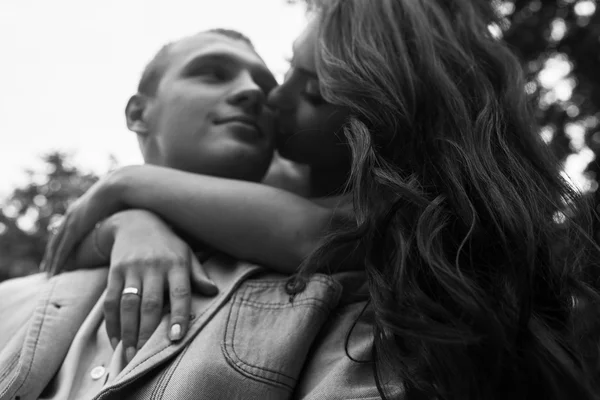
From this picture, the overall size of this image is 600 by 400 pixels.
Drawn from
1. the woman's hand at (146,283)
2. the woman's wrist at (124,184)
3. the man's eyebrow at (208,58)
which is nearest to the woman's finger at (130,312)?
the woman's hand at (146,283)

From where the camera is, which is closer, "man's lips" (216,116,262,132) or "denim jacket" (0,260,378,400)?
"denim jacket" (0,260,378,400)

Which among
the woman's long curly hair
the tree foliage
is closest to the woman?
the woman's long curly hair

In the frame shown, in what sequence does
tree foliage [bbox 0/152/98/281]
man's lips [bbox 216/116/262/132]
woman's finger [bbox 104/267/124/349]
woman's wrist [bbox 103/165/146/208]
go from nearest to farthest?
woman's finger [bbox 104/267/124/349] < woman's wrist [bbox 103/165/146/208] < man's lips [bbox 216/116/262/132] < tree foliage [bbox 0/152/98/281]

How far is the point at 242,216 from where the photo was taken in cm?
146

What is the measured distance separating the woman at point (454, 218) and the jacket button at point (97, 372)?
40cm

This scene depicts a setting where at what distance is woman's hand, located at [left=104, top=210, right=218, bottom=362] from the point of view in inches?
51.7

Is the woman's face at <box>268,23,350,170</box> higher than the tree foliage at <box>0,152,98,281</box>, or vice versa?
the woman's face at <box>268,23,350,170</box>

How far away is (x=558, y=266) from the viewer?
3.95ft

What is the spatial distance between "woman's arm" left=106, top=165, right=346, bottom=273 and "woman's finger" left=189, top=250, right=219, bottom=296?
3.3 inches

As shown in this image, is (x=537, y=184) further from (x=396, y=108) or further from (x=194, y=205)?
(x=194, y=205)

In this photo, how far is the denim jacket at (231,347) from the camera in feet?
3.84

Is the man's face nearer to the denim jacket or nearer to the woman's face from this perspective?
the woman's face

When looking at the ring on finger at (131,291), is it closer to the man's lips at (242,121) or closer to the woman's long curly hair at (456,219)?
the woman's long curly hair at (456,219)

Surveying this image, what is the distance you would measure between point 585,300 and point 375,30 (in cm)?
84
